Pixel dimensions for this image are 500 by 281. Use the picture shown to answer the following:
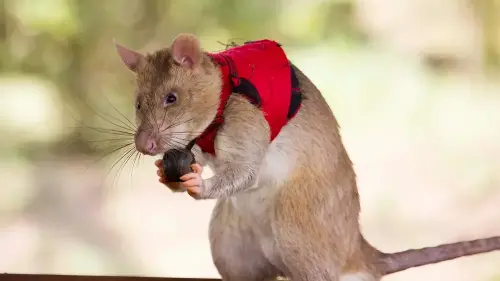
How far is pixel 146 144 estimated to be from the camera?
2.76 ft

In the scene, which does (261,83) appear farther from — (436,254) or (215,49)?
(215,49)

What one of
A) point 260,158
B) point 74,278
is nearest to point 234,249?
point 260,158

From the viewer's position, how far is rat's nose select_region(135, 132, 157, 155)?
2.76 ft

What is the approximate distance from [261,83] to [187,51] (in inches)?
5.1

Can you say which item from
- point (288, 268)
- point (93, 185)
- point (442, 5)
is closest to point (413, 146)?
point (442, 5)

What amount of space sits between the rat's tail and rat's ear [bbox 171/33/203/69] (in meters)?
0.51

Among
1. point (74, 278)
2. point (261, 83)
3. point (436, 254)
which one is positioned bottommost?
point (74, 278)

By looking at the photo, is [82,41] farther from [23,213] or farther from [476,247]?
[476,247]

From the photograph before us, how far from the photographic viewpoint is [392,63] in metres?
1.46

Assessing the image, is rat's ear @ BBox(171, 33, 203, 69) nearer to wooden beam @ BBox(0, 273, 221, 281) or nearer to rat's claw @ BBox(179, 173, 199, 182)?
rat's claw @ BBox(179, 173, 199, 182)

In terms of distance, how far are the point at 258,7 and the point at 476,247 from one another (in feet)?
2.40

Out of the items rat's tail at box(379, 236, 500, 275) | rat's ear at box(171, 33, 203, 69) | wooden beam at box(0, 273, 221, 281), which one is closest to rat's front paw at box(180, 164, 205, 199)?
rat's ear at box(171, 33, 203, 69)

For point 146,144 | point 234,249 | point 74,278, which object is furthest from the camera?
point 74,278

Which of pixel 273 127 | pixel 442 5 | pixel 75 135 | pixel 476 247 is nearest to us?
pixel 273 127
